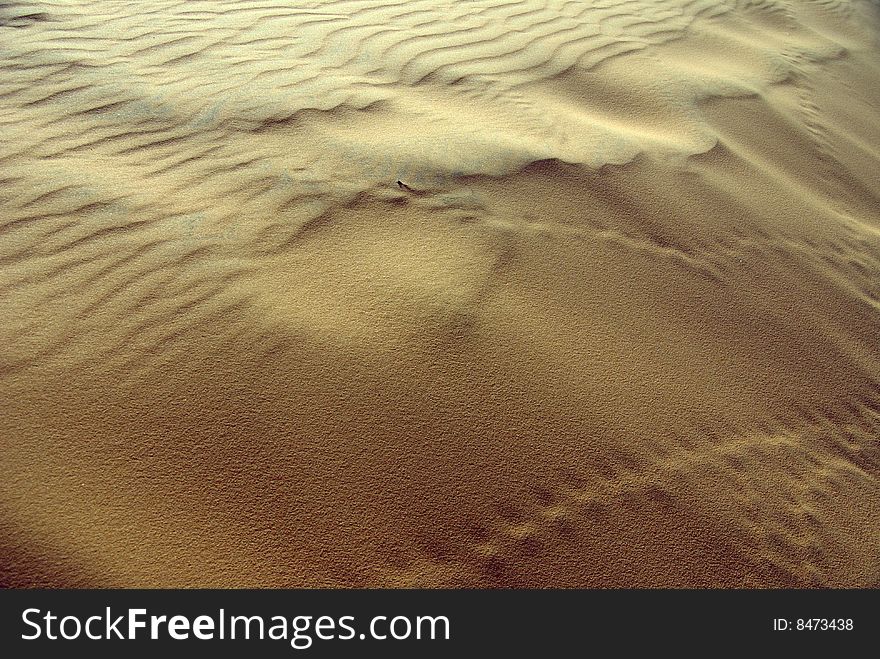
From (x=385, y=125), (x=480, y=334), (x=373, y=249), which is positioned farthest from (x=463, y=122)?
(x=480, y=334)

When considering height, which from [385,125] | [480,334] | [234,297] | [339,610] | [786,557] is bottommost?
[786,557]

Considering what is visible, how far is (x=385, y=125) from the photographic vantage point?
3.64m

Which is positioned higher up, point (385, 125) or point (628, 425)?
point (385, 125)

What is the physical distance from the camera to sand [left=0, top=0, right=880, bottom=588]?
1.95m

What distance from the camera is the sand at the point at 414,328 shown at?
1.95 meters

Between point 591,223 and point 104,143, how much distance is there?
2175 millimetres

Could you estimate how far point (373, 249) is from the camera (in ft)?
9.18

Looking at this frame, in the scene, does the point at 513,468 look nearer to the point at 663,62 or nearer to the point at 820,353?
the point at 820,353

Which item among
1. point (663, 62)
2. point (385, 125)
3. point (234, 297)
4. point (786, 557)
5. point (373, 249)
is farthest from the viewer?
point (663, 62)

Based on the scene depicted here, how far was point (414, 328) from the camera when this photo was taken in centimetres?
248

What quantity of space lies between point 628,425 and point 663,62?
11.5 feet

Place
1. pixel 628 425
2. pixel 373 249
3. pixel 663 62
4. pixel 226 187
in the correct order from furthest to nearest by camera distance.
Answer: pixel 663 62 < pixel 226 187 < pixel 373 249 < pixel 628 425

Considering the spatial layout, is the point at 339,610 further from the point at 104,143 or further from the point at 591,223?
the point at 104,143

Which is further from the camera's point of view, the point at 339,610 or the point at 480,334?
the point at 480,334
